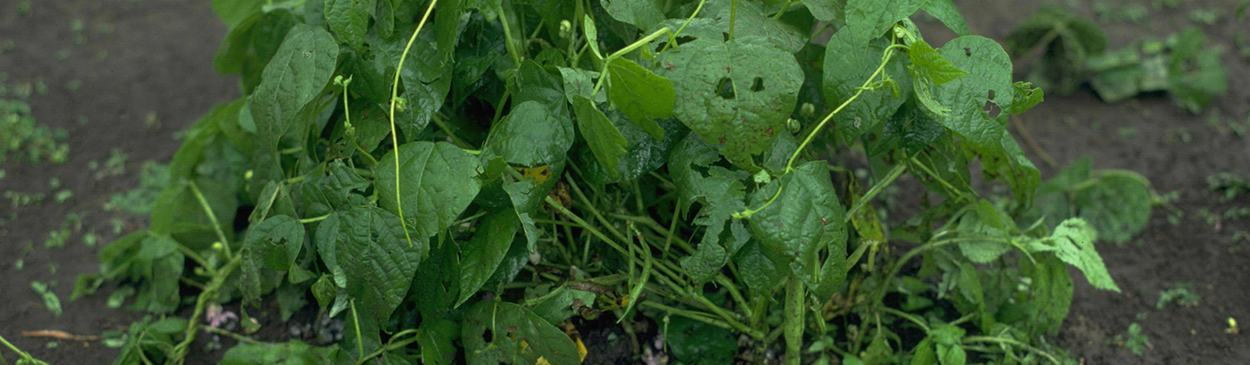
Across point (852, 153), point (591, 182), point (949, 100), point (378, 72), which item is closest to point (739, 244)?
point (591, 182)

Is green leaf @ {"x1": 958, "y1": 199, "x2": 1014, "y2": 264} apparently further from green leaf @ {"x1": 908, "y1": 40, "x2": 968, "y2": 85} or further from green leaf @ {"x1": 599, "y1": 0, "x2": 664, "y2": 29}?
green leaf @ {"x1": 599, "y1": 0, "x2": 664, "y2": 29}

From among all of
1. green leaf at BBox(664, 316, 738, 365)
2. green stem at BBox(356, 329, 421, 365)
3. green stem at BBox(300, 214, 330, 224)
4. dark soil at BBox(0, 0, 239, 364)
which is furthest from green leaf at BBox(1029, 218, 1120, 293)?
dark soil at BBox(0, 0, 239, 364)

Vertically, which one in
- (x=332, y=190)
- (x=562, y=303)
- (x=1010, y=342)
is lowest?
(x=1010, y=342)

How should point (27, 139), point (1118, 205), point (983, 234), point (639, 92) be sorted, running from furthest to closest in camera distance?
1. point (27, 139)
2. point (1118, 205)
3. point (983, 234)
4. point (639, 92)

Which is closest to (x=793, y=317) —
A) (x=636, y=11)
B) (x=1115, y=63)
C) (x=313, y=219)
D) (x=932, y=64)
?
(x=932, y=64)

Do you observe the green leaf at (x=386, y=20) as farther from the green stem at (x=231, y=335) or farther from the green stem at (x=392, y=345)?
the green stem at (x=231, y=335)

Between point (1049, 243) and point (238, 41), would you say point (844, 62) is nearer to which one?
point (1049, 243)

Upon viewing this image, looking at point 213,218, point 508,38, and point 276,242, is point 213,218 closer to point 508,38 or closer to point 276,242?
point 276,242
